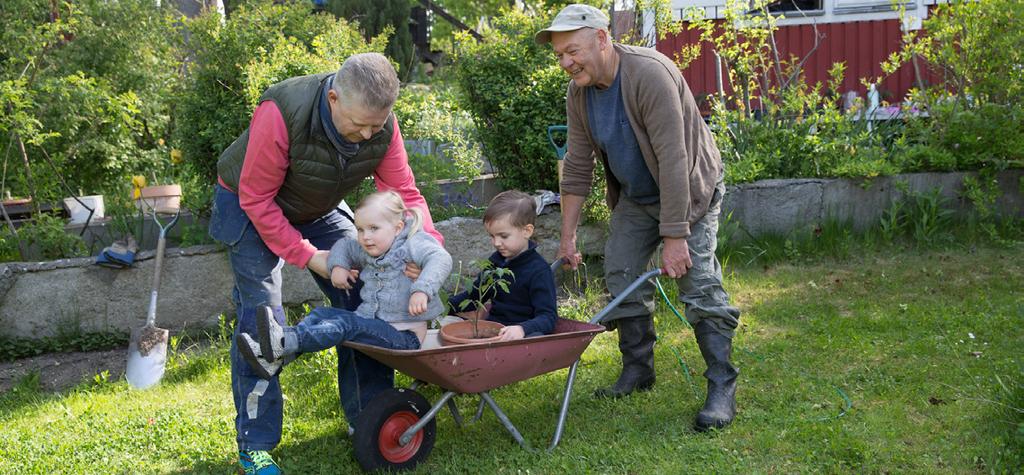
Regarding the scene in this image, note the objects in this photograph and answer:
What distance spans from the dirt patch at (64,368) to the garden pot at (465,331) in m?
2.19

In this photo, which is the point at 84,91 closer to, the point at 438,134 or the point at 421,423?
the point at 438,134

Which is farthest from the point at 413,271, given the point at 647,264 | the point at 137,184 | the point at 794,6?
the point at 794,6

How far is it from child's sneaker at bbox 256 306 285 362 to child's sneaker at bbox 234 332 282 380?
5 cm

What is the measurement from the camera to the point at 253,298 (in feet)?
11.0

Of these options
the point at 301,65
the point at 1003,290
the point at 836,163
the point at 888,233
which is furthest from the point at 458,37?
the point at 1003,290

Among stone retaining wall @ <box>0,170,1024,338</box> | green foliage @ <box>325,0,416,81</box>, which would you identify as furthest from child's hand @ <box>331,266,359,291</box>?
green foliage @ <box>325,0,416,81</box>

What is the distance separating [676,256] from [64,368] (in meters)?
3.39

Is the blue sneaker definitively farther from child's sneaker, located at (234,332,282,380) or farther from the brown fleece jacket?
the brown fleece jacket

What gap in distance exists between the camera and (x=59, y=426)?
397cm

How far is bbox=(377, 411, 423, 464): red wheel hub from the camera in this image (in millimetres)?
3283

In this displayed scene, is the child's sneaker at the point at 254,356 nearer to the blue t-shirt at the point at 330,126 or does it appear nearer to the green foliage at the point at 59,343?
the blue t-shirt at the point at 330,126

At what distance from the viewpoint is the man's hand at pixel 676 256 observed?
353 cm

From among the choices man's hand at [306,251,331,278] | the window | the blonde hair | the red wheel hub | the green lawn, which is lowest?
the green lawn

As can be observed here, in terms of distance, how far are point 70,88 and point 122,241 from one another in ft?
4.29
